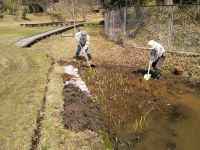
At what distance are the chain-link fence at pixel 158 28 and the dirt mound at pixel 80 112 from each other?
338 inches

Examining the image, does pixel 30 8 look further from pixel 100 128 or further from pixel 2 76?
pixel 100 128

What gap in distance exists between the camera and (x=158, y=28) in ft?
66.2

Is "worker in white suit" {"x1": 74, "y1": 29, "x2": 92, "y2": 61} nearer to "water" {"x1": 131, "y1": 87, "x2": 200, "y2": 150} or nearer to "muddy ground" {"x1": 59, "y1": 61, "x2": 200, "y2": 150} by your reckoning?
"muddy ground" {"x1": 59, "y1": 61, "x2": 200, "y2": 150}

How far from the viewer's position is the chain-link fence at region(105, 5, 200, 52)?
17.9 metres

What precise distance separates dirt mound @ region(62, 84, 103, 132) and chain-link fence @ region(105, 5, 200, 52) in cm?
860

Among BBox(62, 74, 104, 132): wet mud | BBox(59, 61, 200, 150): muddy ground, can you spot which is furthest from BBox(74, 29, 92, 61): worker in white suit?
BBox(62, 74, 104, 132): wet mud

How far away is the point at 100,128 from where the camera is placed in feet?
24.0

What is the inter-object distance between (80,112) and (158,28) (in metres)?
13.4

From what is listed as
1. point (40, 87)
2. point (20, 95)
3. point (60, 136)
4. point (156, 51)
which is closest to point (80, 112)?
point (60, 136)

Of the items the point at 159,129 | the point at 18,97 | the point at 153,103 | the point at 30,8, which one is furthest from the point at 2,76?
the point at 30,8

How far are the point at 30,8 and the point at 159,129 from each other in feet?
184

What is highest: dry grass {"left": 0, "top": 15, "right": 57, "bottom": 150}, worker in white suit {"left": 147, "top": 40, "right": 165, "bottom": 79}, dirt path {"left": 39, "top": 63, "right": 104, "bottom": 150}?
worker in white suit {"left": 147, "top": 40, "right": 165, "bottom": 79}

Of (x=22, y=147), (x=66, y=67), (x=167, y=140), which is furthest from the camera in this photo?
(x=66, y=67)

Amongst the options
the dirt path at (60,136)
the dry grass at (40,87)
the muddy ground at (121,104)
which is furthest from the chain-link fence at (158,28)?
the dirt path at (60,136)
